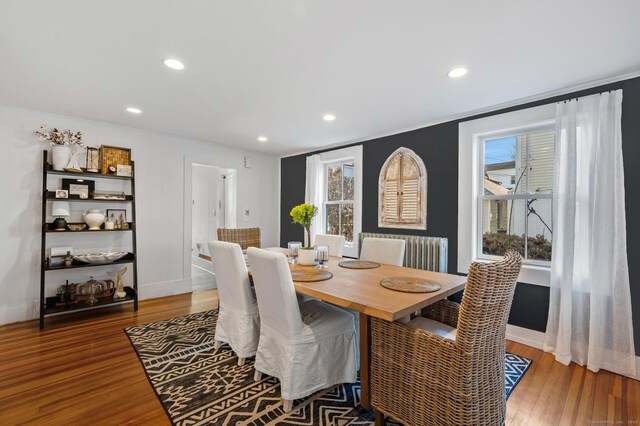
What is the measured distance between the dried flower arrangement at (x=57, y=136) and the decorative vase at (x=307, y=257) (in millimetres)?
3060

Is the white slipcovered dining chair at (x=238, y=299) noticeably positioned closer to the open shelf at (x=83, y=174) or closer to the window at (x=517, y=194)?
the open shelf at (x=83, y=174)

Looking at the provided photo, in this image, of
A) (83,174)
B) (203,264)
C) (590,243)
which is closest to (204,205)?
(203,264)

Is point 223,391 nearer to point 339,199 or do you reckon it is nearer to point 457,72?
point 457,72

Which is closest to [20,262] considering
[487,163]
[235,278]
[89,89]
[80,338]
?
[80,338]

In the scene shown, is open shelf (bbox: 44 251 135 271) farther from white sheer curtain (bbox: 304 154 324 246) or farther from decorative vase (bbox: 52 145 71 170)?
white sheer curtain (bbox: 304 154 324 246)

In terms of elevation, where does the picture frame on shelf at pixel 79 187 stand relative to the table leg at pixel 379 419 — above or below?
above

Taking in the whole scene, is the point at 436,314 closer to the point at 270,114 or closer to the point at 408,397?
the point at 408,397

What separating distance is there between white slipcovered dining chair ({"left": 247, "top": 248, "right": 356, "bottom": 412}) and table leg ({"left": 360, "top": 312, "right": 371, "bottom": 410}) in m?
0.21

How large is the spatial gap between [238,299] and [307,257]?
67 cm

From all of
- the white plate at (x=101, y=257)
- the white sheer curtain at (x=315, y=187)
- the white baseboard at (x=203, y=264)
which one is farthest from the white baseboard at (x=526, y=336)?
the white baseboard at (x=203, y=264)

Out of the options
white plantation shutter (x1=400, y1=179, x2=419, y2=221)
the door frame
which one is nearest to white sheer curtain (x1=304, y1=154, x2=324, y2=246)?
white plantation shutter (x1=400, y1=179, x2=419, y2=221)

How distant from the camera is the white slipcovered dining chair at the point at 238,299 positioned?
2.22 m

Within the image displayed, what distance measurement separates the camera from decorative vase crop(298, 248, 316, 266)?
2.60 meters

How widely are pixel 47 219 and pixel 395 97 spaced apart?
13.2 ft
